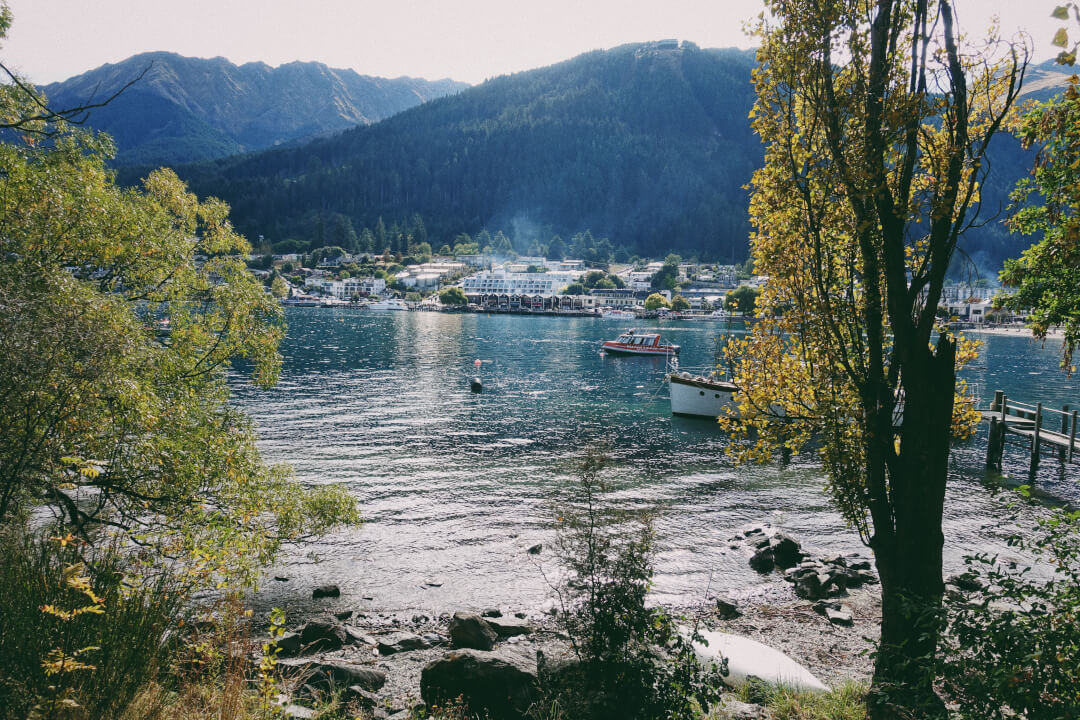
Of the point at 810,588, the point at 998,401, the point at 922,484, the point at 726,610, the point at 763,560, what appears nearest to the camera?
the point at 922,484

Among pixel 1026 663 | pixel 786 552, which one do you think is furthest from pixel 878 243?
pixel 786 552

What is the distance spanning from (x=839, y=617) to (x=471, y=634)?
906 centimetres

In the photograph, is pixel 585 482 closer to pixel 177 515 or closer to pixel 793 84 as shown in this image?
pixel 793 84

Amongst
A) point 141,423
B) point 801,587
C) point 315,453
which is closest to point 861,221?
point 141,423

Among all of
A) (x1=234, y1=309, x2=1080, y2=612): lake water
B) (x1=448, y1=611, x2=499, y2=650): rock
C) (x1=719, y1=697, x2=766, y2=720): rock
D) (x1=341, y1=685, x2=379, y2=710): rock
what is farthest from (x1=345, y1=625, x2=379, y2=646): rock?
(x1=719, y1=697, x2=766, y2=720): rock

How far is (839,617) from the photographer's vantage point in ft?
47.0

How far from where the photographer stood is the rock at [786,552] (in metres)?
18.4

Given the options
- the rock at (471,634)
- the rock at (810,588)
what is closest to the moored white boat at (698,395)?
the rock at (810,588)

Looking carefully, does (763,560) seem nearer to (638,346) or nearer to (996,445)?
(996,445)

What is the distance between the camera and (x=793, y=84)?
740 centimetres

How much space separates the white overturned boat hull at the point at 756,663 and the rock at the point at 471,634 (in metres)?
4.42

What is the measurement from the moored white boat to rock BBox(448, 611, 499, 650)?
2966 centimetres

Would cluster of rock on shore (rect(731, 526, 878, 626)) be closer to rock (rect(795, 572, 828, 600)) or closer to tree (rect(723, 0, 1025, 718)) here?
rock (rect(795, 572, 828, 600))

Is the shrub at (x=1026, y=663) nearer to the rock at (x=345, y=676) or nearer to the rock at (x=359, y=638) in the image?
the rock at (x=345, y=676)
